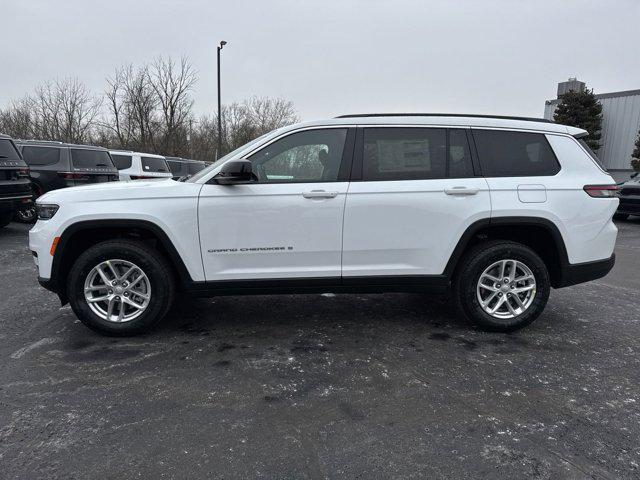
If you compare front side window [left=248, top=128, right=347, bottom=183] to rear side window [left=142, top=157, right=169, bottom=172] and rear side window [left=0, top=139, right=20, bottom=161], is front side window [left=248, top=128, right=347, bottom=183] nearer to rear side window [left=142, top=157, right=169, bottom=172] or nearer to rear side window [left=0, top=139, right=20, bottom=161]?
rear side window [left=0, top=139, right=20, bottom=161]

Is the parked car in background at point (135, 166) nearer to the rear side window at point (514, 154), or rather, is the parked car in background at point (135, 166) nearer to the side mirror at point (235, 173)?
the side mirror at point (235, 173)

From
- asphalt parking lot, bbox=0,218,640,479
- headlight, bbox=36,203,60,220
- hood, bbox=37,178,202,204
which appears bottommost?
asphalt parking lot, bbox=0,218,640,479

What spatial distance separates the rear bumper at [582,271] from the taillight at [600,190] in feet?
1.96

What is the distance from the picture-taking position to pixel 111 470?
7.09 ft

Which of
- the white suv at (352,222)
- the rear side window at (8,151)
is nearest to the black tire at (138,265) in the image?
the white suv at (352,222)

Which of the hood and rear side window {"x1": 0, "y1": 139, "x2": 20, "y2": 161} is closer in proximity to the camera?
the hood

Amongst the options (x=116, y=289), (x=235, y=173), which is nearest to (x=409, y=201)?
(x=235, y=173)

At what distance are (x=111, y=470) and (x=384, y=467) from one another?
4.40 feet

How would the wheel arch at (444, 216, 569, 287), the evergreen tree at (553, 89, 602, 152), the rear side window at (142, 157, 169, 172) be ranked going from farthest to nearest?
the evergreen tree at (553, 89, 602, 152), the rear side window at (142, 157, 169, 172), the wheel arch at (444, 216, 569, 287)

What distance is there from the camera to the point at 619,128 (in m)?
21.0

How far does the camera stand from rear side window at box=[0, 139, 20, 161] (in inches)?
324

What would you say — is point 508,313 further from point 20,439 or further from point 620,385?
point 20,439

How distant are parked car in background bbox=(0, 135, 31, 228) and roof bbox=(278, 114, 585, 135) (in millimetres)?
6870

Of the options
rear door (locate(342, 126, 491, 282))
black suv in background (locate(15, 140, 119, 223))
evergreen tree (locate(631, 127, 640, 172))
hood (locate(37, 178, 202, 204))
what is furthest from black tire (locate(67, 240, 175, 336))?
evergreen tree (locate(631, 127, 640, 172))
